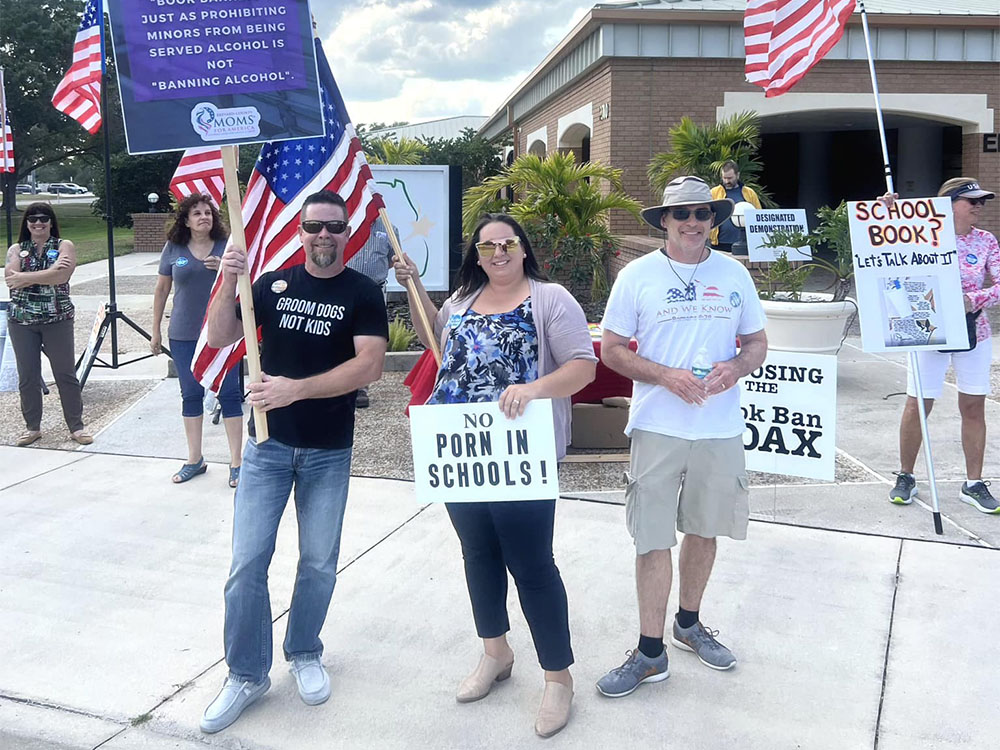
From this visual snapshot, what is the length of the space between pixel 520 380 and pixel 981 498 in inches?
136

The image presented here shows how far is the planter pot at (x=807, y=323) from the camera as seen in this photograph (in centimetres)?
810

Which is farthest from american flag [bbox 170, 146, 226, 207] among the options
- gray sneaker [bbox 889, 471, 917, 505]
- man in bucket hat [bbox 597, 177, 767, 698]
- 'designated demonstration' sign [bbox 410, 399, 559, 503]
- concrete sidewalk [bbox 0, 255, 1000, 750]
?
gray sneaker [bbox 889, 471, 917, 505]

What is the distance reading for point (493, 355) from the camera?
11.1ft

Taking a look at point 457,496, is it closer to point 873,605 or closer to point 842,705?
point 842,705

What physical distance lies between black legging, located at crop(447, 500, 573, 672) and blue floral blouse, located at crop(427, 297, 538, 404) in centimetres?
40

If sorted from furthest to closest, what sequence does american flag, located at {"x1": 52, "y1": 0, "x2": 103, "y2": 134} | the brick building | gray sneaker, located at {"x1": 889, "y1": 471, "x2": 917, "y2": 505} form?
the brick building → american flag, located at {"x1": 52, "y1": 0, "x2": 103, "y2": 134} → gray sneaker, located at {"x1": 889, "y1": 471, "x2": 917, "y2": 505}

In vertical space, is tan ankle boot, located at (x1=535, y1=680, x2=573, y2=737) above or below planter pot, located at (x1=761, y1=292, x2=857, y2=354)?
below

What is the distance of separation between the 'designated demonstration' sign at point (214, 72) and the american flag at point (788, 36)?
124 inches

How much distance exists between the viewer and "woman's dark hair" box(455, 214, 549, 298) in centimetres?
348

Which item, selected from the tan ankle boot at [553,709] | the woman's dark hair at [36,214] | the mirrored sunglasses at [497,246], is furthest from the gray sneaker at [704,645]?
the woman's dark hair at [36,214]

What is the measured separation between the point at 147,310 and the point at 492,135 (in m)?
17.4

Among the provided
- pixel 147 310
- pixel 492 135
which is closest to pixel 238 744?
pixel 147 310

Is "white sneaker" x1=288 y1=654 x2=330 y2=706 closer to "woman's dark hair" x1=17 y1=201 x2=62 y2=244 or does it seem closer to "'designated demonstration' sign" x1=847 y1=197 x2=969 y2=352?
"'designated demonstration' sign" x1=847 y1=197 x2=969 y2=352

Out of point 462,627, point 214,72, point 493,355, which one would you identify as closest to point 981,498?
point 462,627
